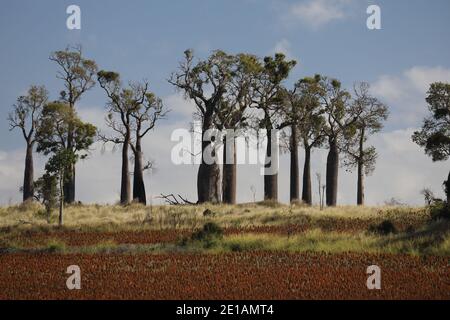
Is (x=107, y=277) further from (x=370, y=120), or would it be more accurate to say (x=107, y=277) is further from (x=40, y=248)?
(x=370, y=120)

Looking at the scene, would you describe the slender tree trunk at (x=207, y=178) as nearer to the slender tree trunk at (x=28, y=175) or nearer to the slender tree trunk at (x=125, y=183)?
the slender tree trunk at (x=125, y=183)

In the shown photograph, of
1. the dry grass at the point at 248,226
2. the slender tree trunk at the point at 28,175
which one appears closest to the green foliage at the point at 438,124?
the dry grass at the point at 248,226

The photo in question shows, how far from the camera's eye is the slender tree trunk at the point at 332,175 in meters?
45.7

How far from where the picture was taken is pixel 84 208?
42.3 m

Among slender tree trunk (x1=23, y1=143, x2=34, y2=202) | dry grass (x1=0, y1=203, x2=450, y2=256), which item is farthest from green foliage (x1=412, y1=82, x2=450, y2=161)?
slender tree trunk (x1=23, y1=143, x2=34, y2=202)

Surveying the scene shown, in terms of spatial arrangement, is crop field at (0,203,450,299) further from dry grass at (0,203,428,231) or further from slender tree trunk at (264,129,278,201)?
slender tree trunk at (264,129,278,201)

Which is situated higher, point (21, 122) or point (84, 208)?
point (21, 122)

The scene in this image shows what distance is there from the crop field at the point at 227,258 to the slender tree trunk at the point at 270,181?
860 cm

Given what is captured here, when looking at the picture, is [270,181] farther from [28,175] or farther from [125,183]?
[28,175]

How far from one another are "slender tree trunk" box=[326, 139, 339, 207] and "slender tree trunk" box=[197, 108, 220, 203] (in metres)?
8.39

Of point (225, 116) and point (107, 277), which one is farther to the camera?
point (225, 116)
